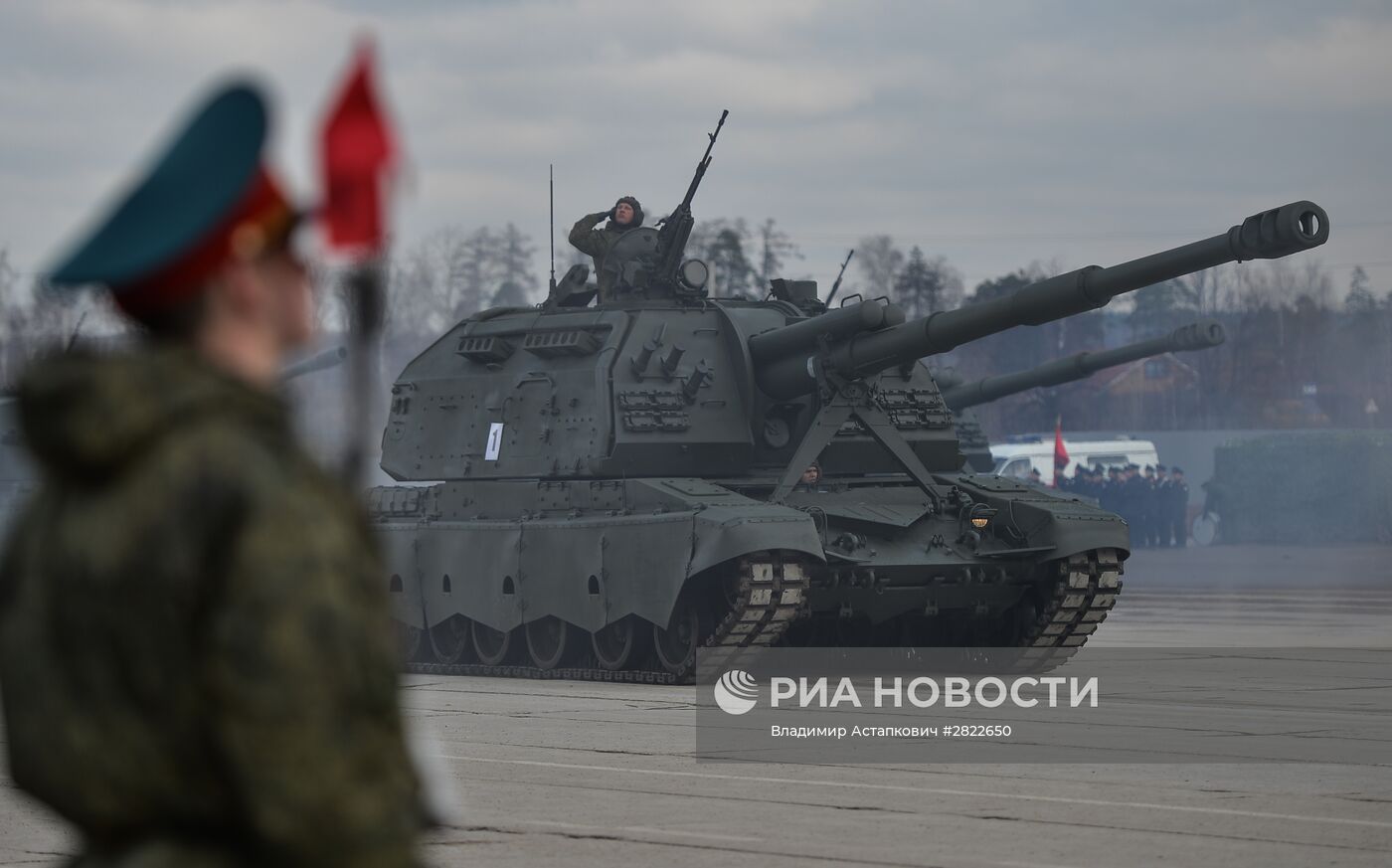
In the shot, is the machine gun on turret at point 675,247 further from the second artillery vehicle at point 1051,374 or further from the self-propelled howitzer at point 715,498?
the second artillery vehicle at point 1051,374

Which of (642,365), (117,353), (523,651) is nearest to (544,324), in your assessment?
(642,365)

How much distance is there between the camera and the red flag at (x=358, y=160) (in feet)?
7.70

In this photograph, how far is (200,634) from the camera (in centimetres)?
230

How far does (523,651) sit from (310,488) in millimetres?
17118

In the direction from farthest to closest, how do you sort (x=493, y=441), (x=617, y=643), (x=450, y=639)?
(x=450, y=639)
(x=493, y=441)
(x=617, y=643)

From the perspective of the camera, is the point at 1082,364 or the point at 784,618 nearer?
the point at 784,618

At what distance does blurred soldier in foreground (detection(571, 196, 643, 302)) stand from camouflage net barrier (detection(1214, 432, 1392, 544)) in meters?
29.5

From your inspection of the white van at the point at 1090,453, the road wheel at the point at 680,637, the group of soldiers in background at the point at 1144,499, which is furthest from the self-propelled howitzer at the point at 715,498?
the white van at the point at 1090,453

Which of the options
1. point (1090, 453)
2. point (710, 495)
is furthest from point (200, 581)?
point (1090, 453)

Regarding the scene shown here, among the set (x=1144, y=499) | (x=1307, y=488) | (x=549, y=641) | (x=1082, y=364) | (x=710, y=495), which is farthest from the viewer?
(x=1307, y=488)

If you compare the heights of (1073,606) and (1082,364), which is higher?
(1082,364)

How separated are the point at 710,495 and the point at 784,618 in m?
1.24

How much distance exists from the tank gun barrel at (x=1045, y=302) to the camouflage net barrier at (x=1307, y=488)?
99.6ft

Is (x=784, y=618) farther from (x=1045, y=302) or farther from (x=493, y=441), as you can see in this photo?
(x=493, y=441)
